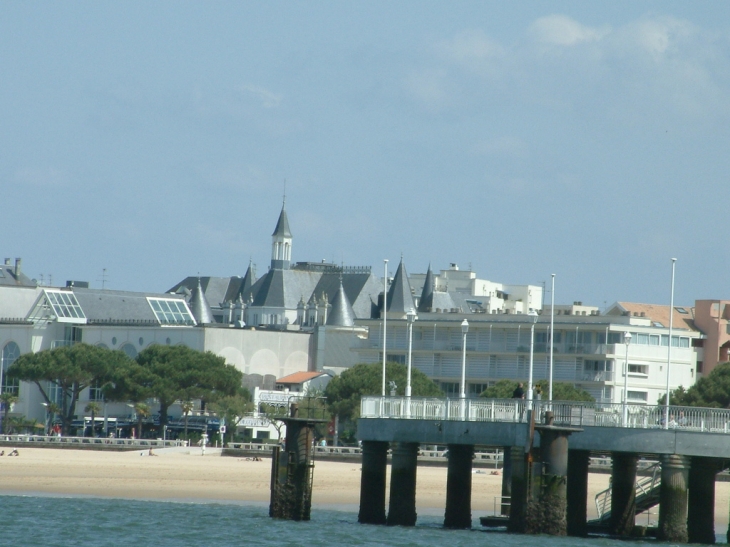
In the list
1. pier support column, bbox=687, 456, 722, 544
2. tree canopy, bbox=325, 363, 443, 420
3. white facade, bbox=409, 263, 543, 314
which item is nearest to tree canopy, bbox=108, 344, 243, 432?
tree canopy, bbox=325, 363, 443, 420

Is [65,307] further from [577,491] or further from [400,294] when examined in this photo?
[577,491]

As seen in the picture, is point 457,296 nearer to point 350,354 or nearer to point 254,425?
point 350,354

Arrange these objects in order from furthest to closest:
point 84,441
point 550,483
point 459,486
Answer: point 84,441 → point 459,486 → point 550,483

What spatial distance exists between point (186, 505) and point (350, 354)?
80917 millimetres

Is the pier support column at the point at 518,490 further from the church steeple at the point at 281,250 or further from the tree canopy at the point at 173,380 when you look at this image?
the church steeple at the point at 281,250

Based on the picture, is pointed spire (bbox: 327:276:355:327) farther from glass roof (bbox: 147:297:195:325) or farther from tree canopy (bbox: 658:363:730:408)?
tree canopy (bbox: 658:363:730:408)

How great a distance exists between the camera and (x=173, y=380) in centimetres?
11388

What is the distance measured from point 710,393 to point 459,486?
180 ft

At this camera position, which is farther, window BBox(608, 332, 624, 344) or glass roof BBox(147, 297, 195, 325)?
glass roof BBox(147, 297, 195, 325)

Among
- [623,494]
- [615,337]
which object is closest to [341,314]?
[615,337]

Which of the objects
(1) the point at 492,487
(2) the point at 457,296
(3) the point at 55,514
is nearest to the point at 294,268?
(2) the point at 457,296

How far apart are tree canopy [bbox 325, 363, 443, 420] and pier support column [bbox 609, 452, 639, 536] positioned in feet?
183

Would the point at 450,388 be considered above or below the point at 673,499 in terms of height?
above

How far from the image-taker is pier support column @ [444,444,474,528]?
47.2 meters
